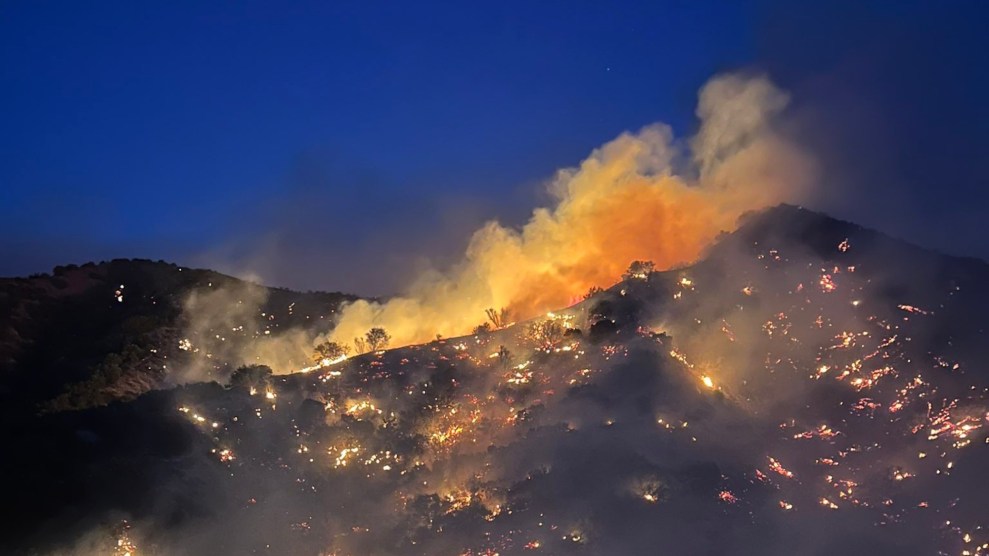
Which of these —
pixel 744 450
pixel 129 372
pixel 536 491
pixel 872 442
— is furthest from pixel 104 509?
pixel 872 442

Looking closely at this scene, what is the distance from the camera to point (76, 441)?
23016 millimetres

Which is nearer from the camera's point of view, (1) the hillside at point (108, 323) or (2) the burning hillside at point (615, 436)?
(2) the burning hillside at point (615, 436)

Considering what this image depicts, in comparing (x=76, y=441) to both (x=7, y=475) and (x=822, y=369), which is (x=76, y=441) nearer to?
(x=7, y=475)

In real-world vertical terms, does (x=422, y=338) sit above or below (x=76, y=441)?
above

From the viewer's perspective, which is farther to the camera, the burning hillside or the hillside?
the hillside

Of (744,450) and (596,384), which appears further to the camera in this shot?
(596,384)

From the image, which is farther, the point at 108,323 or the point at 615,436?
the point at 108,323

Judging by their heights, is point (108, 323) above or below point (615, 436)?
above

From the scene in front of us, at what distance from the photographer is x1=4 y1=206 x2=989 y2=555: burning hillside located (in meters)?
17.9

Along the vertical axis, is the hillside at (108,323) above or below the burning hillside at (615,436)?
above

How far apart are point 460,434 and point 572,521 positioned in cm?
505

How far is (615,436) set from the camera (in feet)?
66.7

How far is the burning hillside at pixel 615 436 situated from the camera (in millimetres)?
17875

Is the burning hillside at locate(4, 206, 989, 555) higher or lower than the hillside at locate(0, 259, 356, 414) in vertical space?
lower
